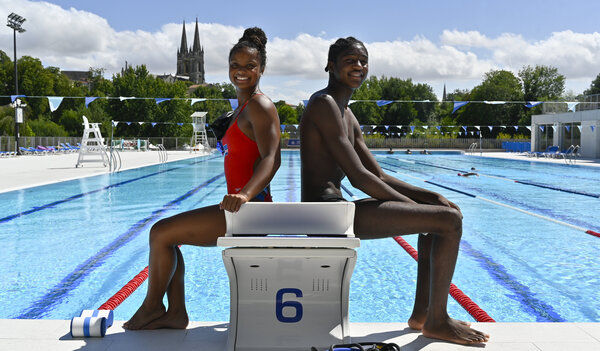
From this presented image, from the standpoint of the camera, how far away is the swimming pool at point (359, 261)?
4449 millimetres

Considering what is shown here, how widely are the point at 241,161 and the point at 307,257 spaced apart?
631 mm

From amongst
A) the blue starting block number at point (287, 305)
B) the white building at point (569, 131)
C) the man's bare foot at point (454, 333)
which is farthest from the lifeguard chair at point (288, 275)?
the white building at point (569, 131)

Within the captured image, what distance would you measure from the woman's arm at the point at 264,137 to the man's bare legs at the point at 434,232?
44 centimetres

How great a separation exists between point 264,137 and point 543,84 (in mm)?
68520

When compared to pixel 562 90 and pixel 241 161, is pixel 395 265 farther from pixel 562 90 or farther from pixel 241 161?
pixel 562 90

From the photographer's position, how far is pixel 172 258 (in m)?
2.61

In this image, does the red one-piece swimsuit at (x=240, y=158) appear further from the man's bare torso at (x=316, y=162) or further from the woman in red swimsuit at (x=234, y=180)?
the man's bare torso at (x=316, y=162)

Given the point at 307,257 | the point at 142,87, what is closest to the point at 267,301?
the point at 307,257

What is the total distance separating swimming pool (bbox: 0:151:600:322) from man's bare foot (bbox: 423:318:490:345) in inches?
54.0

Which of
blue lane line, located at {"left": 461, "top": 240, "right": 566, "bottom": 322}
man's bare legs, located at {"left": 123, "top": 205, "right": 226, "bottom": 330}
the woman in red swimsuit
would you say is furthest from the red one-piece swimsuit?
blue lane line, located at {"left": 461, "top": 240, "right": 566, "bottom": 322}

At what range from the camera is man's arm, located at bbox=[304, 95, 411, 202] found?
252cm

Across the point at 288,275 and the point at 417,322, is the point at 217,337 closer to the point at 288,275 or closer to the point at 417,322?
the point at 288,275

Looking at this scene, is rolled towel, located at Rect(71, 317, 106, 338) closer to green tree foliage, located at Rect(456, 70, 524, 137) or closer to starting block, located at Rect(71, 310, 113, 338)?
starting block, located at Rect(71, 310, 113, 338)

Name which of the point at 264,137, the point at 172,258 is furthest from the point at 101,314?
the point at 264,137
